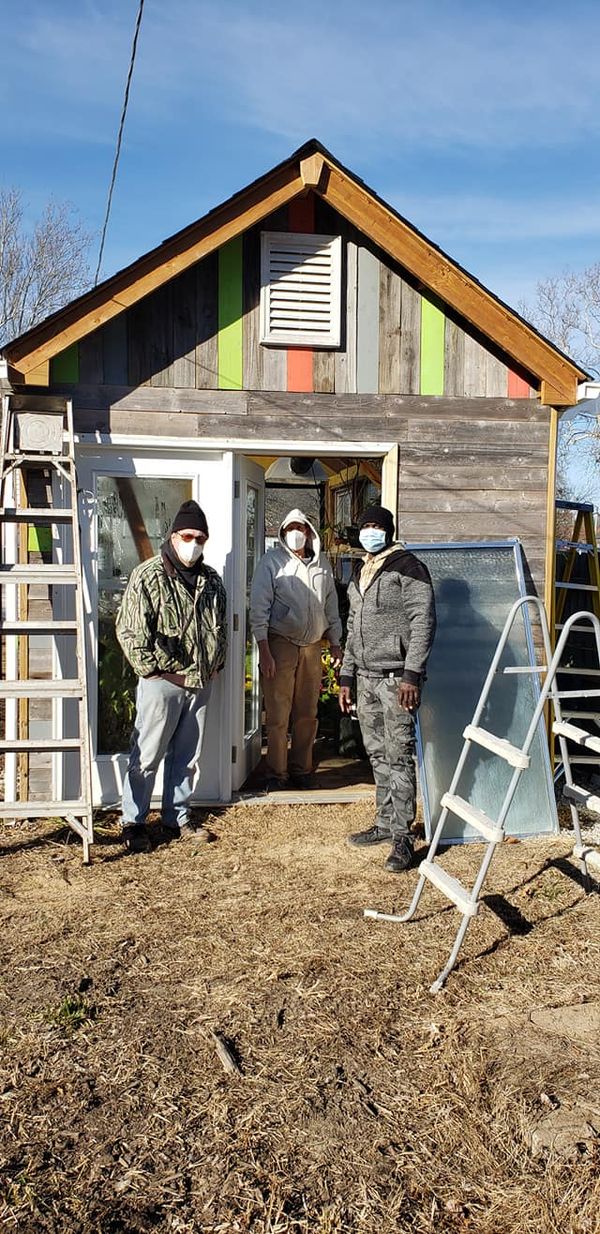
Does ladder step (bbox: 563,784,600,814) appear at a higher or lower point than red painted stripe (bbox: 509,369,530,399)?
lower

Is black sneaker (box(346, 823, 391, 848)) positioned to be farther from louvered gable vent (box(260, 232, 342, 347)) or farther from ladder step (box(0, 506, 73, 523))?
louvered gable vent (box(260, 232, 342, 347))

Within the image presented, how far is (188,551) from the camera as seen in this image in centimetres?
571

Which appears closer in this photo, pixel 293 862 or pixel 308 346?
pixel 293 862

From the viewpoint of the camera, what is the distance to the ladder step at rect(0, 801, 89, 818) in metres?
5.53

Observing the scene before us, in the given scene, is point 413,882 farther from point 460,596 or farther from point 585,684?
point 585,684

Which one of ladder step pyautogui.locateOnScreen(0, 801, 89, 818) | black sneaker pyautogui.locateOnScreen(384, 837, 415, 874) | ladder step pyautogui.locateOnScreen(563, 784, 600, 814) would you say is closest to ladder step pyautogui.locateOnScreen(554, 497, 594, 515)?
black sneaker pyautogui.locateOnScreen(384, 837, 415, 874)

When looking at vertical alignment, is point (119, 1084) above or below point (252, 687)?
below

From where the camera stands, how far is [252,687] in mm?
7387

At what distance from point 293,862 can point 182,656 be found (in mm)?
1332

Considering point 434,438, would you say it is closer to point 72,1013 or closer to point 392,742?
point 392,742

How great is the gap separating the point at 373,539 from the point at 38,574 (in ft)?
6.35

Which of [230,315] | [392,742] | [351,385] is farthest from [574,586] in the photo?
[230,315]

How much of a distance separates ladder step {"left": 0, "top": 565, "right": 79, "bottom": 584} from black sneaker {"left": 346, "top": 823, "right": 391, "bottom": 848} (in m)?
2.24

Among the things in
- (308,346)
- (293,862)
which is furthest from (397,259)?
(293,862)
